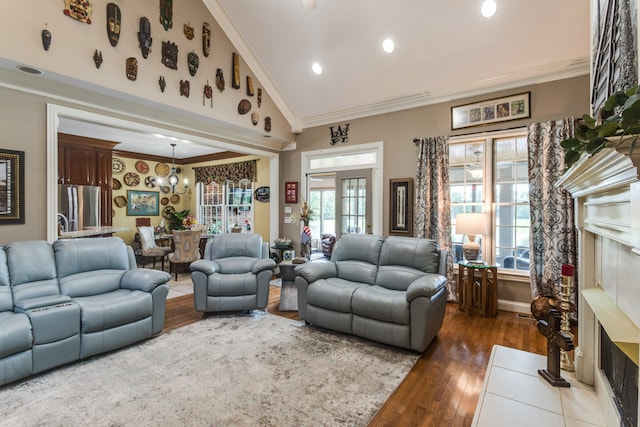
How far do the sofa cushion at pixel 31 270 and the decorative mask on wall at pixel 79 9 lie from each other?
2302 mm

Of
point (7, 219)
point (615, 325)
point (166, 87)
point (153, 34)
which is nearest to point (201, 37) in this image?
point (153, 34)

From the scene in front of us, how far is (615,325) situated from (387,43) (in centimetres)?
390

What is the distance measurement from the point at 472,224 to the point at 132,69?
4.51 m

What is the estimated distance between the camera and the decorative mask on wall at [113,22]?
3.28m

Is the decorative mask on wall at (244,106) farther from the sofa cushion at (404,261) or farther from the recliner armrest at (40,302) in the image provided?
the recliner armrest at (40,302)

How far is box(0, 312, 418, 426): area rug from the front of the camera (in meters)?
1.93

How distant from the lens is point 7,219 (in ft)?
9.88

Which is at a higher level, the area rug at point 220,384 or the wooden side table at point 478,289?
the wooden side table at point 478,289

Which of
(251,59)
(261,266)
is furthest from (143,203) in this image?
(261,266)

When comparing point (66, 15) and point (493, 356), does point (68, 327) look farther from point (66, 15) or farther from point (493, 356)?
point (493, 356)

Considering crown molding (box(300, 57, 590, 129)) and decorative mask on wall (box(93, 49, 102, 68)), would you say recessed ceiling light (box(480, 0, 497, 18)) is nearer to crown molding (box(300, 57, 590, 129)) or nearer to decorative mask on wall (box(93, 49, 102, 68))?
crown molding (box(300, 57, 590, 129))

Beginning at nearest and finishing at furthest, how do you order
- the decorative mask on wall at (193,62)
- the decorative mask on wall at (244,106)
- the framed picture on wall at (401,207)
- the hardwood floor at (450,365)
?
the hardwood floor at (450,365) < the decorative mask on wall at (193,62) < the framed picture on wall at (401,207) < the decorative mask on wall at (244,106)

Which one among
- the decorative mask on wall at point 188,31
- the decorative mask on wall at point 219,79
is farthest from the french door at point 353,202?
the decorative mask on wall at point 188,31

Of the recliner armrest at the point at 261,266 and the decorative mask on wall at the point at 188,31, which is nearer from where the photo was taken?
the recliner armrest at the point at 261,266
